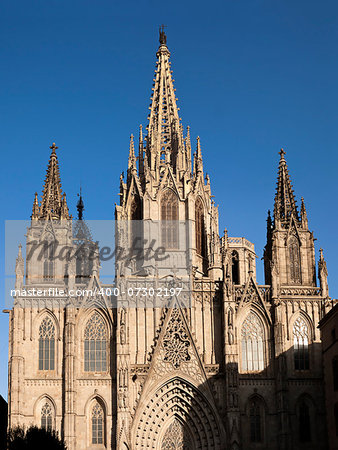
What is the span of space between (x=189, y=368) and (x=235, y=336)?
4622 mm

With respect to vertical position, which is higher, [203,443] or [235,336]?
[235,336]

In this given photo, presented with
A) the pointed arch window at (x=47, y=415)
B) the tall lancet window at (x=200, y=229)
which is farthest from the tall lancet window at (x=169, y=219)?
the pointed arch window at (x=47, y=415)

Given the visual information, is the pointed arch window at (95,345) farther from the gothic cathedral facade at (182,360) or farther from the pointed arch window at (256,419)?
the pointed arch window at (256,419)

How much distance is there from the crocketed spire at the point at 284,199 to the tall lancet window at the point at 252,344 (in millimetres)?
10003

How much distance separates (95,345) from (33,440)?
622 inches

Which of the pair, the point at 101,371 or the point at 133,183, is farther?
the point at 133,183

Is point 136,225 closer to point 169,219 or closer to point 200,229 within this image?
point 169,219

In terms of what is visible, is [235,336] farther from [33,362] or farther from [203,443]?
[33,362]

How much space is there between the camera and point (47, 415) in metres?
69.5

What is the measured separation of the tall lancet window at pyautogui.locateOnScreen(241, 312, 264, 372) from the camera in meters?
71.6

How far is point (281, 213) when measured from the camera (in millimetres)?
78562

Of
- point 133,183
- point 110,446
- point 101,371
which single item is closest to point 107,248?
point 133,183

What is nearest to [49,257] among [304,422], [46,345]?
[46,345]

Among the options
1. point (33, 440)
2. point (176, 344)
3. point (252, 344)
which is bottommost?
point (33, 440)
